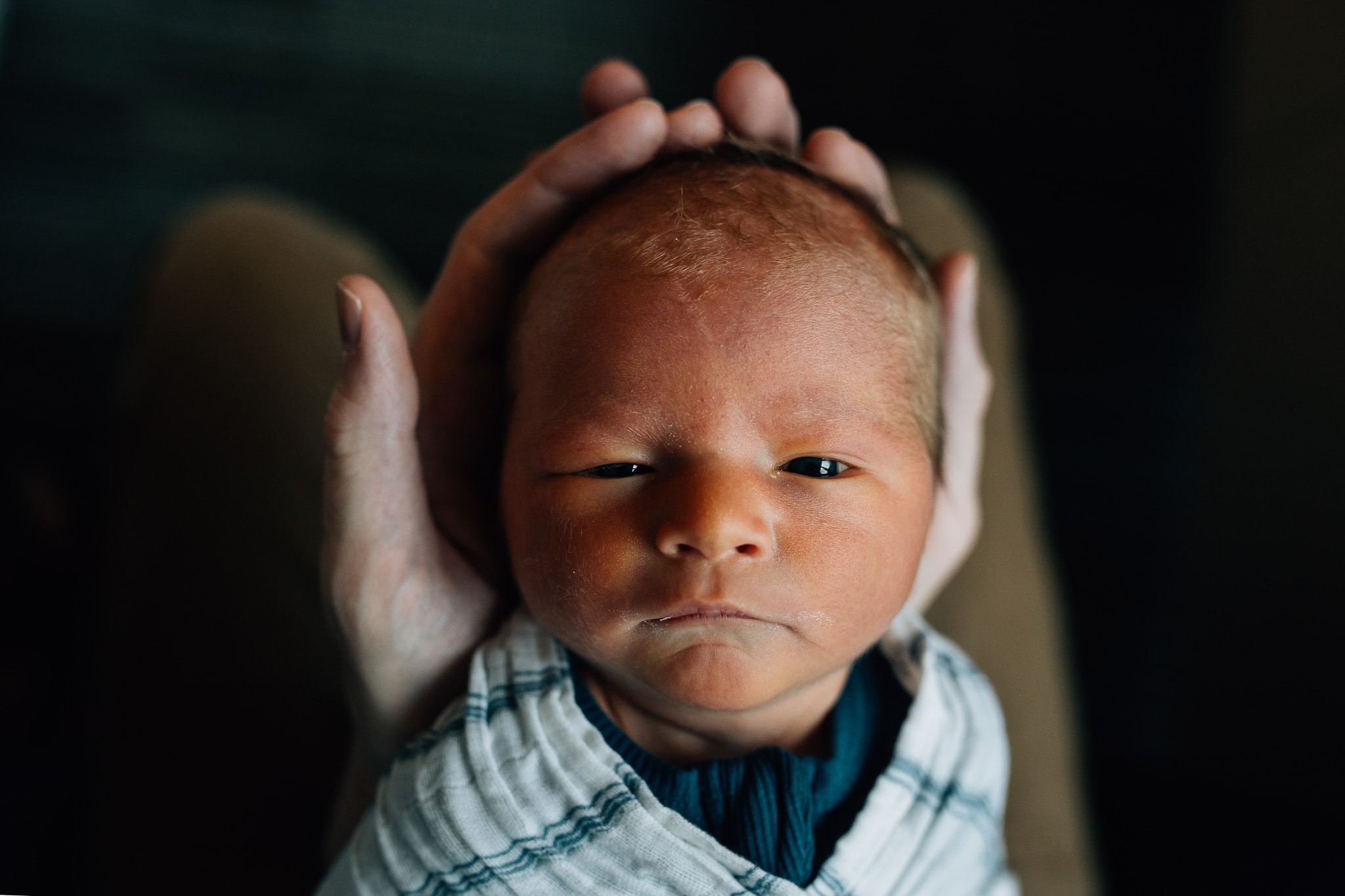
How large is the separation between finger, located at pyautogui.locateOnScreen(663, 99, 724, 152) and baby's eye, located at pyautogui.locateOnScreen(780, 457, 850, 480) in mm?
338

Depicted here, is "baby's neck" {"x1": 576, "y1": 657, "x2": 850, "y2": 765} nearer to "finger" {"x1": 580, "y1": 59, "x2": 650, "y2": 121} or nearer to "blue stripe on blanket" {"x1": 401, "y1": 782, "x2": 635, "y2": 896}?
"blue stripe on blanket" {"x1": 401, "y1": 782, "x2": 635, "y2": 896}

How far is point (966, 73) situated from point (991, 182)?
283 millimetres

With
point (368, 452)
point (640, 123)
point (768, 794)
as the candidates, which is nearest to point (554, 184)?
point (640, 123)

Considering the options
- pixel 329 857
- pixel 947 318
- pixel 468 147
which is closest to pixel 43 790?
pixel 329 857

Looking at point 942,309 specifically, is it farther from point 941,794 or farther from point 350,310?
point 350,310

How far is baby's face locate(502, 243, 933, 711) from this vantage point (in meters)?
0.73

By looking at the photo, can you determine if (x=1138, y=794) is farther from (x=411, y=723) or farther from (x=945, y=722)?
(x=411, y=723)

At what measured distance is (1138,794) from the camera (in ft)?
6.23

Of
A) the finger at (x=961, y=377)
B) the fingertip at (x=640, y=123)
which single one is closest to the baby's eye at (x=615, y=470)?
the fingertip at (x=640, y=123)

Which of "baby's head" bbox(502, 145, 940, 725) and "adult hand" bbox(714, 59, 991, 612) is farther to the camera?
"adult hand" bbox(714, 59, 991, 612)

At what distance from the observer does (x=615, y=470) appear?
0.78m

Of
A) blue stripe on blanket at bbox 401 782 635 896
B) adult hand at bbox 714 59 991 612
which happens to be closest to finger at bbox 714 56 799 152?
adult hand at bbox 714 59 991 612

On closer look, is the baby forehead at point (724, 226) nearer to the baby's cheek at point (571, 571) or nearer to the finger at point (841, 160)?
A: the finger at point (841, 160)

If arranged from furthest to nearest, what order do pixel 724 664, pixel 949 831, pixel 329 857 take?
1. pixel 329 857
2. pixel 949 831
3. pixel 724 664
